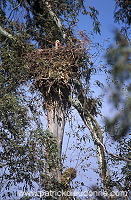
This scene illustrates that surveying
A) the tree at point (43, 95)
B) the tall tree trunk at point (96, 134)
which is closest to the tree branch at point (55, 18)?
the tree at point (43, 95)

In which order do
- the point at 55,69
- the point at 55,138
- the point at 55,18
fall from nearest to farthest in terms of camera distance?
the point at 55,138, the point at 55,69, the point at 55,18

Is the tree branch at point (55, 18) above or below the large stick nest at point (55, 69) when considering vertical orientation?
above

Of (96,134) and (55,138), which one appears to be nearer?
(55,138)

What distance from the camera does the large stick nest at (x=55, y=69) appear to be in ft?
A: 21.0

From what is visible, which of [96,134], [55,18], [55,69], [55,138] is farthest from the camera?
[55,18]

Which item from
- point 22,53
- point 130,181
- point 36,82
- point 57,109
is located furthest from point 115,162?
point 22,53

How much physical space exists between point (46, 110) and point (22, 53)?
1.31 metres

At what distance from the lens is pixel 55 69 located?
648 cm

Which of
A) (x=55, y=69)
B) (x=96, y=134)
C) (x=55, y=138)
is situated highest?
(x=55, y=69)

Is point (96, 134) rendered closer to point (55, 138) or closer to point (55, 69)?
point (55, 138)

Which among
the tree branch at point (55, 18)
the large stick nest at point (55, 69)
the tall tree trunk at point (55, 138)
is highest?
the tree branch at point (55, 18)

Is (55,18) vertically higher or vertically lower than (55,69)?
higher

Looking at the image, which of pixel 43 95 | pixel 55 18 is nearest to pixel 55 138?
pixel 43 95

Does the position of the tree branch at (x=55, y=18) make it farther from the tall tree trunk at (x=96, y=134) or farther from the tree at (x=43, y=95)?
the tall tree trunk at (x=96, y=134)
